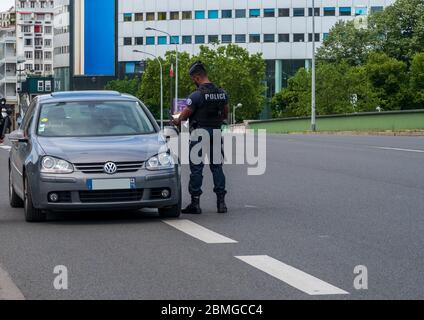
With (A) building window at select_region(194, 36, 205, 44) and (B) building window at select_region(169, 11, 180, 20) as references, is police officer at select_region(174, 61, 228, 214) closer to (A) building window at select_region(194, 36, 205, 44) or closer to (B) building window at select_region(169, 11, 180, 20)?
(A) building window at select_region(194, 36, 205, 44)

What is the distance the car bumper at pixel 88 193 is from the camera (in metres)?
12.5

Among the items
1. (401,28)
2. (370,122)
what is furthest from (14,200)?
(401,28)

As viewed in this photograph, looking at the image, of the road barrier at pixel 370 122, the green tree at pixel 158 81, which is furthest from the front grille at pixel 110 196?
the green tree at pixel 158 81

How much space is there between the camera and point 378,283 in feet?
27.2

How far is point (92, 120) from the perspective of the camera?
13734 mm

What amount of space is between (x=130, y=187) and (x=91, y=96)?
216cm

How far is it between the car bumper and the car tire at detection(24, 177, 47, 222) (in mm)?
112

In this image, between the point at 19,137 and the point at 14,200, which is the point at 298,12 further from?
the point at 19,137

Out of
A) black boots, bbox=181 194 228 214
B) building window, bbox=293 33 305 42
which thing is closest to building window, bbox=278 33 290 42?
building window, bbox=293 33 305 42

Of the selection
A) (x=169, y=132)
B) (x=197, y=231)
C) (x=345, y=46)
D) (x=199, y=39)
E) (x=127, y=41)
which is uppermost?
(x=199, y=39)

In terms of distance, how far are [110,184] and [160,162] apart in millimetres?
658

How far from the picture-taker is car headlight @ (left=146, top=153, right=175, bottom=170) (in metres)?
12.7

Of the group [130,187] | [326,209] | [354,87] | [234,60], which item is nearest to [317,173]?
[326,209]

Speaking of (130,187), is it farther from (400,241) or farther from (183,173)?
(183,173)
